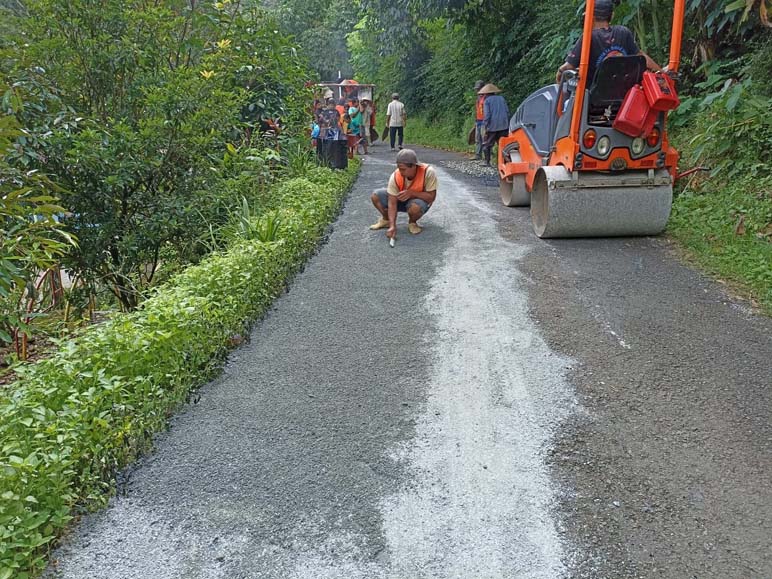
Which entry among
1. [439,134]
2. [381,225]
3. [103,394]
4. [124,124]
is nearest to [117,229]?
[124,124]

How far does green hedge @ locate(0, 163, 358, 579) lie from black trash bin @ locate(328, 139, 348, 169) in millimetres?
6923

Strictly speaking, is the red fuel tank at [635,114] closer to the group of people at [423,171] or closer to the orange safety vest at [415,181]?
the group of people at [423,171]

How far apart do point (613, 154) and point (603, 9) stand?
1.44 metres

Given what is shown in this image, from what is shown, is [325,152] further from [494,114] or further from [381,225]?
[381,225]

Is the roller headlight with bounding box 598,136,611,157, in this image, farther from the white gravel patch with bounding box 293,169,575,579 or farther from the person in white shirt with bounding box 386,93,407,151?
the person in white shirt with bounding box 386,93,407,151

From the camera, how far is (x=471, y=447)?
335 cm

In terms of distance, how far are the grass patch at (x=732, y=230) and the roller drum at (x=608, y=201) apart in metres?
0.44

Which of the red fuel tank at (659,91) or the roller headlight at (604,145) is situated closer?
the red fuel tank at (659,91)

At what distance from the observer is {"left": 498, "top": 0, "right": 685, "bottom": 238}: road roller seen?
6.37 meters

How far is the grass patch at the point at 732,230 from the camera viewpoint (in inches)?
221

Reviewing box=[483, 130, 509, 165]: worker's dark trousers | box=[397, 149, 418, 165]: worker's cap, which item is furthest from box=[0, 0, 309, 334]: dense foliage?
box=[483, 130, 509, 165]: worker's dark trousers

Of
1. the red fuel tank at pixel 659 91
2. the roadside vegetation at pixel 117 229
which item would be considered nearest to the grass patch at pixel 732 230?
the red fuel tank at pixel 659 91

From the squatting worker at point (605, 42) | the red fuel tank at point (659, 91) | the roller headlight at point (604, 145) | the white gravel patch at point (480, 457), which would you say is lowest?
the white gravel patch at point (480, 457)

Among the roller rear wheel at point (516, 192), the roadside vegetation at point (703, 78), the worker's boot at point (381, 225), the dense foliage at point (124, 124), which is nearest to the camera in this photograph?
the dense foliage at point (124, 124)
